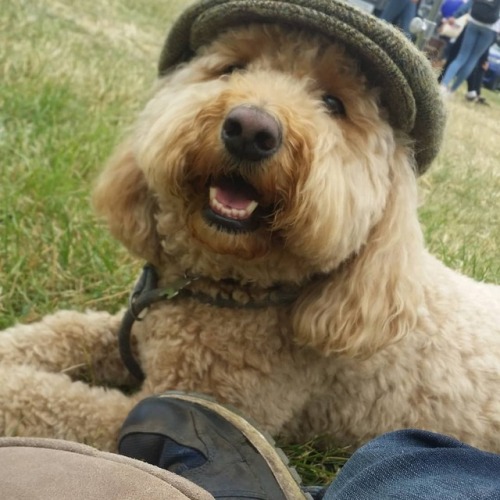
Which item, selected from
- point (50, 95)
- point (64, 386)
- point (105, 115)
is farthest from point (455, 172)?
point (64, 386)

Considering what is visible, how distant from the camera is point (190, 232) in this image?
1.87 m

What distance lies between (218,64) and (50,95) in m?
2.16

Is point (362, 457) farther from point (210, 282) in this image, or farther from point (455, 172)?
point (455, 172)

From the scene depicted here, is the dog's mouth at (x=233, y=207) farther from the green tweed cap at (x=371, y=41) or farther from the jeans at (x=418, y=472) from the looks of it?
the jeans at (x=418, y=472)

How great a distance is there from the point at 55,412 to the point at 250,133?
0.94m

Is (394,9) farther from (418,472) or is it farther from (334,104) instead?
(418,472)

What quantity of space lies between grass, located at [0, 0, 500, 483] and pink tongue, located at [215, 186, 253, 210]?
2.75 feet

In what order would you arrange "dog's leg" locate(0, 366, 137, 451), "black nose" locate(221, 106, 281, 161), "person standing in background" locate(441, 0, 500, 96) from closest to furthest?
"black nose" locate(221, 106, 281, 161) → "dog's leg" locate(0, 366, 137, 451) → "person standing in background" locate(441, 0, 500, 96)

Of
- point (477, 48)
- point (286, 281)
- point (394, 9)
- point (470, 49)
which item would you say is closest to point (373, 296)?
point (286, 281)

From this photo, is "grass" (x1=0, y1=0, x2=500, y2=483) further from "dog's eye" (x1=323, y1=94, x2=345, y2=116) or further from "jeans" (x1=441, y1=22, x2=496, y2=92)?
"jeans" (x1=441, y1=22, x2=496, y2=92)

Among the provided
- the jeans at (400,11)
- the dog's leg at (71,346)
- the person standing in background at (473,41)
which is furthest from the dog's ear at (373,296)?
the jeans at (400,11)

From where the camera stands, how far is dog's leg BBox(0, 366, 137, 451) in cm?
185

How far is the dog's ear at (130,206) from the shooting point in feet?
6.81

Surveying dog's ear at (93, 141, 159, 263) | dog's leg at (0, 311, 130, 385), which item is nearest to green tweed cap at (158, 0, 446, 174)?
dog's ear at (93, 141, 159, 263)
